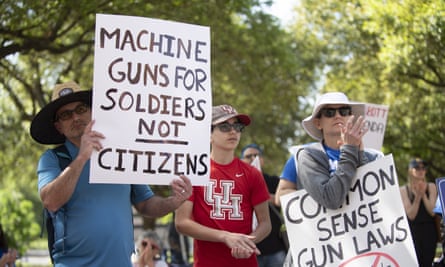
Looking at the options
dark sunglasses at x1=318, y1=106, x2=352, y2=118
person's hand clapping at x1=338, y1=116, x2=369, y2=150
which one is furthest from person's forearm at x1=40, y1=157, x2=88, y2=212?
dark sunglasses at x1=318, y1=106, x2=352, y2=118

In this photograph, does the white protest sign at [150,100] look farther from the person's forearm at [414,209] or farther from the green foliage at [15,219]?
the green foliage at [15,219]

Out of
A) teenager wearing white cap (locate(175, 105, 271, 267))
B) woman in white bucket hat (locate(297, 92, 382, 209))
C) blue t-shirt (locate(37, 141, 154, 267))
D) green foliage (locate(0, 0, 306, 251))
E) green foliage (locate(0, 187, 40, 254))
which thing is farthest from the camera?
green foliage (locate(0, 187, 40, 254))

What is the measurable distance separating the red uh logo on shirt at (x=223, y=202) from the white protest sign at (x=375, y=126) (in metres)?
6.13

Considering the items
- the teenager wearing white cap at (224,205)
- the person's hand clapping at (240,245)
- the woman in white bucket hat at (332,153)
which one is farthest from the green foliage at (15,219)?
the woman in white bucket hat at (332,153)

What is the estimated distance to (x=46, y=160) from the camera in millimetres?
4219

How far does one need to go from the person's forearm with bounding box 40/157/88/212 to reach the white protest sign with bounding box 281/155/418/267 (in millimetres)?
1393

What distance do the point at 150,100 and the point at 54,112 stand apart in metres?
0.69

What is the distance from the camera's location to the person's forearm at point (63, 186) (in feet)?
12.8

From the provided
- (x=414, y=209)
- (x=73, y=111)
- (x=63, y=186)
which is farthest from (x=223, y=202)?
(x=414, y=209)

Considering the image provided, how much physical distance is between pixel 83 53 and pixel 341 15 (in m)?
8.34

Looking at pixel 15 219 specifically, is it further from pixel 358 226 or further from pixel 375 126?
pixel 358 226

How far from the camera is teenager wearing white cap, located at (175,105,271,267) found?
16.2ft

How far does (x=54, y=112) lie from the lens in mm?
4555

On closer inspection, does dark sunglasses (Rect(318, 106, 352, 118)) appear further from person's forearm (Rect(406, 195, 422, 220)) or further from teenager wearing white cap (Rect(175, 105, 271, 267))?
person's forearm (Rect(406, 195, 422, 220))
